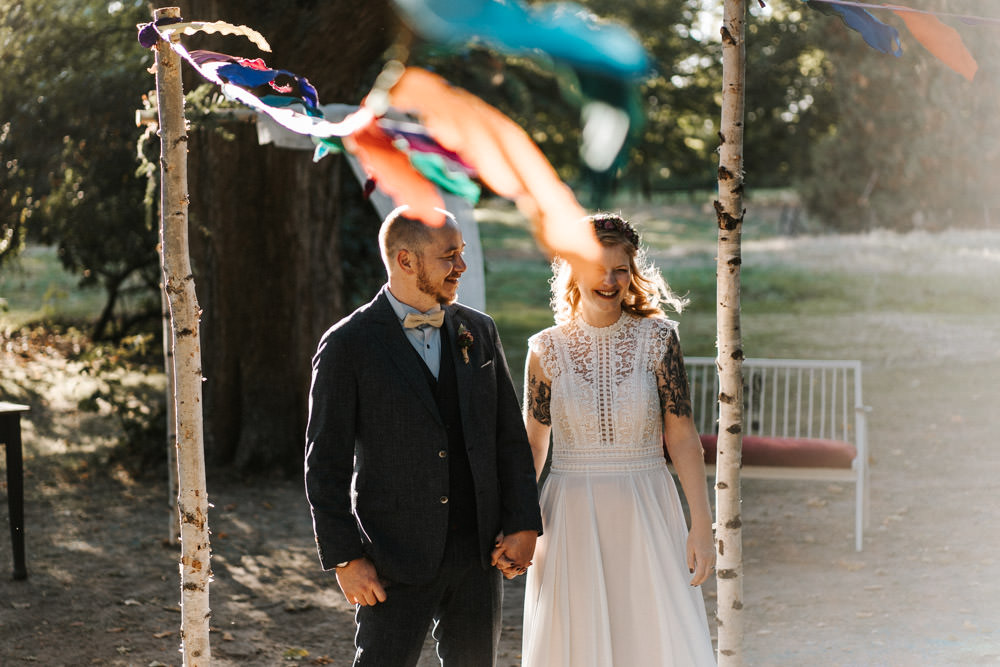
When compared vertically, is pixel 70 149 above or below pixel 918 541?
above

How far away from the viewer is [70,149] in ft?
37.0

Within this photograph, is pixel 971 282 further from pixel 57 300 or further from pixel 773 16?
pixel 57 300

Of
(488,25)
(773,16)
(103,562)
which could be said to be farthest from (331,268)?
(773,16)

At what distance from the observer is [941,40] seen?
300cm

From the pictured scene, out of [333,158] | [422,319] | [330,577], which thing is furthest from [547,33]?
[333,158]

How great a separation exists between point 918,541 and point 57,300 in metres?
19.2

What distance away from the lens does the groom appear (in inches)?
113

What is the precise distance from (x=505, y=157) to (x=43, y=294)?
71.0ft

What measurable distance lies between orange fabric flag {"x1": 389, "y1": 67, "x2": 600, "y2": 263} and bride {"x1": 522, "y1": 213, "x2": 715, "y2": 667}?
10cm

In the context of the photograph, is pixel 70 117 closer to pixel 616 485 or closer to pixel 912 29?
pixel 616 485

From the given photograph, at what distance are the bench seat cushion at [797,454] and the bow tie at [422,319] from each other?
3894 mm

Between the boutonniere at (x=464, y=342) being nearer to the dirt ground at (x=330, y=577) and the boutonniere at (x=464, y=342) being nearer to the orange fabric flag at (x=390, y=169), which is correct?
the orange fabric flag at (x=390, y=169)

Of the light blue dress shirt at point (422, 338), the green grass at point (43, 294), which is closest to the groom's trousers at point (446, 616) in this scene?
the light blue dress shirt at point (422, 338)

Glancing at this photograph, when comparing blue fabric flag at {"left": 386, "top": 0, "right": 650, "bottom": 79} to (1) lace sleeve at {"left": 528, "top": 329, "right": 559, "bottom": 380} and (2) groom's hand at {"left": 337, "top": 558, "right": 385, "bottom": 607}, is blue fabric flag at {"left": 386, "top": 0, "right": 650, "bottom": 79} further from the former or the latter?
(2) groom's hand at {"left": 337, "top": 558, "right": 385, "bottom": 607}
